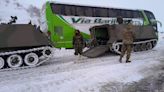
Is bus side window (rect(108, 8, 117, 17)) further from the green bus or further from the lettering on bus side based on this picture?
the lettering on bus side

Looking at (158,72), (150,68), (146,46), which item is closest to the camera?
(158,72)

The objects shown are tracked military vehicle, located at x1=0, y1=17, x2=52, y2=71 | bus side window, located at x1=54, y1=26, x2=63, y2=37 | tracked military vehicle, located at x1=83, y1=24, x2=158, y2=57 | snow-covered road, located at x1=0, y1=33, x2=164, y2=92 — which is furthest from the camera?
bus side window, located at x1=54, y1=26, x2=63, y2=37

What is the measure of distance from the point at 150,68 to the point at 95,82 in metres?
2.96

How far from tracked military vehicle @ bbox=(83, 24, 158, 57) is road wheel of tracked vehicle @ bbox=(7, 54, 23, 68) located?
4.14m

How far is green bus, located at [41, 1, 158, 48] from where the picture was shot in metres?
19.8

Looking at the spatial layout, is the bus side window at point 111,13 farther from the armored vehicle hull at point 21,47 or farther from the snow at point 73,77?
the snow at point 73,77

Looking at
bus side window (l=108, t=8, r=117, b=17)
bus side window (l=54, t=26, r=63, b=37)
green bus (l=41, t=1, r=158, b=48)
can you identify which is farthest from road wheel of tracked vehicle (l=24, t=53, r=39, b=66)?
bus side window (l=108, t=8, r=117, b=17)

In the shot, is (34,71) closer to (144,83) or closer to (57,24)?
(144,83)

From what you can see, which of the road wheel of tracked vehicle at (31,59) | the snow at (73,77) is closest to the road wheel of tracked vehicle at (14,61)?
the road wheel of tracked vehicle at (31,59)

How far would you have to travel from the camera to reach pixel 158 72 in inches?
398

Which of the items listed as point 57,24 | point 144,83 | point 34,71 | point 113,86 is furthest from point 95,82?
point 57,24

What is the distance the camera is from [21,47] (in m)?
12.6

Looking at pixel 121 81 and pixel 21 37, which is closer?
pixel 121 81

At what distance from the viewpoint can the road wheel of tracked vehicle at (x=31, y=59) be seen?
41.2ft
